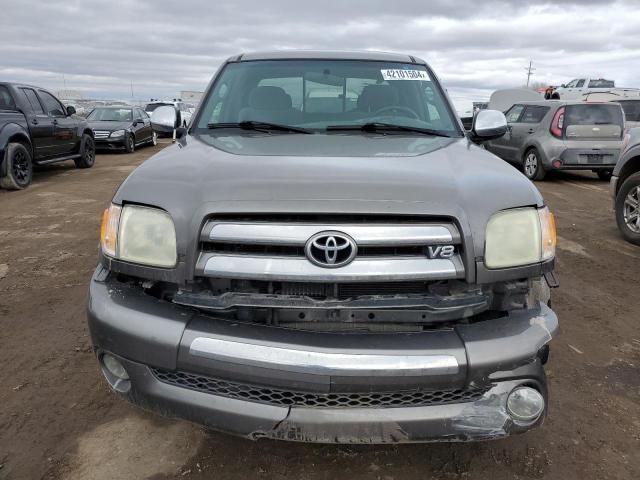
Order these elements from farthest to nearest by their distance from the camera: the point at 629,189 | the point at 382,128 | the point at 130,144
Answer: the point at 130,144 → the point at 629,189 → the point at 382,128

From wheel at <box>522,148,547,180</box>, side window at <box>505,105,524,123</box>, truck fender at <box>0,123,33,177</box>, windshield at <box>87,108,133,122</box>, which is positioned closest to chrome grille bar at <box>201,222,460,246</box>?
truck fender at <box>0,123,33,177</box>

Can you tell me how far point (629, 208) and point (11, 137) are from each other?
947 centimetres

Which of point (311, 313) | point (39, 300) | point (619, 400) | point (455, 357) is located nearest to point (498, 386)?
point (455, 357)

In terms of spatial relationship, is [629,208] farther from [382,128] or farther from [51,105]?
[51,105]

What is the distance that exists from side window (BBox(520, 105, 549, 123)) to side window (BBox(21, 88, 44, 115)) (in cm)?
991

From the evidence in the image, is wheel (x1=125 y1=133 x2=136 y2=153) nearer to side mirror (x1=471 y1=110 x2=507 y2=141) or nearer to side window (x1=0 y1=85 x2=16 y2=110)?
side window (x1=0 y1=85 x2=16 y2=110)

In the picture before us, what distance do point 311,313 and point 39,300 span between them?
3.05 meters

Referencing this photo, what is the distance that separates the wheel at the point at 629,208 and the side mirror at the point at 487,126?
10.8 feet

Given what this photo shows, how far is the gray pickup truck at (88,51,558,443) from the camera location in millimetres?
1854

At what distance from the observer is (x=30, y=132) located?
31.5 ft

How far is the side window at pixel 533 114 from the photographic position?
10.8 meters

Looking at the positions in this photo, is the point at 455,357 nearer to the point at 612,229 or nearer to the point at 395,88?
the point at 395,88

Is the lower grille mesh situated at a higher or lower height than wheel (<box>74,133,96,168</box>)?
higher

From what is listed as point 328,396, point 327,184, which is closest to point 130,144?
point 327,184
